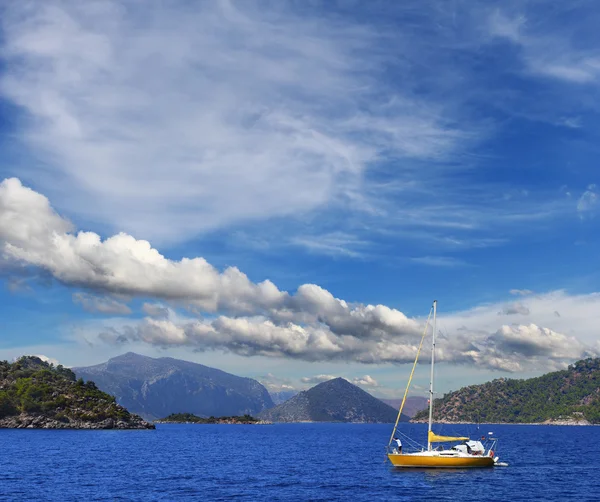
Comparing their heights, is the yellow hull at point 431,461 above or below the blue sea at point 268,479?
above

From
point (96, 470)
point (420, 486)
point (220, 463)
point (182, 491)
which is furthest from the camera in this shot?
point (220, 463)

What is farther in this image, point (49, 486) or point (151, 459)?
point (151, 459)

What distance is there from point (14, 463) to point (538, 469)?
10685cm

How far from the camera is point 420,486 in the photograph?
88.6 metres

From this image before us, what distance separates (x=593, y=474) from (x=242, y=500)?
74292 millimetres

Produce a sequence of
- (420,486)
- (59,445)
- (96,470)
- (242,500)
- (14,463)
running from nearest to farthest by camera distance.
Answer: (242,500) → (420,486) → (96,470) → (14,463) → (59,445)

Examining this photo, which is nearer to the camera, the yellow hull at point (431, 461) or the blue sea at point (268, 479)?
the blue sea at point (268, 479)

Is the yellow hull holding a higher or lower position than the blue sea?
higher

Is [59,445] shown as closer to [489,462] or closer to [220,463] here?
[220,463]

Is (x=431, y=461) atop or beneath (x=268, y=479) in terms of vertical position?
atop

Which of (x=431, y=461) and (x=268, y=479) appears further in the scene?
(x=431, y=461)

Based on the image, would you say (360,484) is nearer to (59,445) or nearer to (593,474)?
(593,474)

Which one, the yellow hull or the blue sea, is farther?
the yellow hull

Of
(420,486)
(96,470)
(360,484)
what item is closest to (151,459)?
(96,470)
